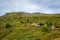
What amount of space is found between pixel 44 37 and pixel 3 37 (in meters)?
14.1

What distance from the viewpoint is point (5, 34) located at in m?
58.6

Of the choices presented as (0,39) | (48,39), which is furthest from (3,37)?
(48,39)

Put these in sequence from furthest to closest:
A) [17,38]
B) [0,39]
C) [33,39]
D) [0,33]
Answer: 1. [0,33]
2. [0,39]
3. [17,38]
4. [33,39]

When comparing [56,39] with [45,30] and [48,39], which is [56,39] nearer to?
[48,39]

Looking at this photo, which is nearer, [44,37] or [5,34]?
[44,37]

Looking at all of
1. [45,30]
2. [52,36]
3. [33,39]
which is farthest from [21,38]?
[45,30]

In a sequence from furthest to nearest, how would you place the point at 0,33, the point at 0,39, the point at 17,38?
the point at 0,33
the point at 0,39
the point at 17,38

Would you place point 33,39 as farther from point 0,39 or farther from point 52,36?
point 0,39

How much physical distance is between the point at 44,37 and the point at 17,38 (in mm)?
6396

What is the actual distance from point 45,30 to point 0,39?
12.5 m

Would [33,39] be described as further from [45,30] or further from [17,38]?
[45,30]

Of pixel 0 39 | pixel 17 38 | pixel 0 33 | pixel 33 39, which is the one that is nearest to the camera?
pixel 33 39

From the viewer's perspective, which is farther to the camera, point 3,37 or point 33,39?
point 3,37

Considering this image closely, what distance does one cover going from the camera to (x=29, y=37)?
4741cm
